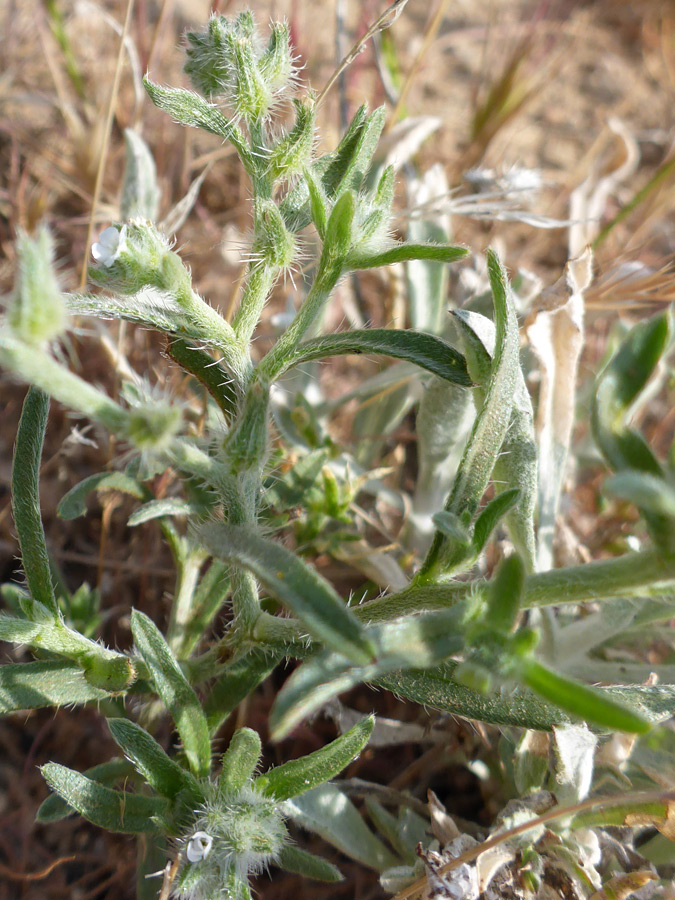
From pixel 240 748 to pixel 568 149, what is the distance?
11.5ft

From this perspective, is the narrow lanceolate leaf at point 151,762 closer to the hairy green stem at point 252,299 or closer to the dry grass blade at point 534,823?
the dry grass blade at point 534,823

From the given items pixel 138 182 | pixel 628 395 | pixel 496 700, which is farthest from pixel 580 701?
pixel 138 182

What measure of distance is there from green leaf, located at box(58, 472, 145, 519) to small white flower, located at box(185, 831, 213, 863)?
0.75 metres

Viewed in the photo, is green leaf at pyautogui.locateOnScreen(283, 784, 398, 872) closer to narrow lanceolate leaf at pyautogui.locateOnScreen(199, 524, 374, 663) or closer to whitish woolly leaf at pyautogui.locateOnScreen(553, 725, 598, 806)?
whitish woolly leaf at pyautogui.locateOnScreen(553, 725, 598, 806)

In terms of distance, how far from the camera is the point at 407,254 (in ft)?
4.65

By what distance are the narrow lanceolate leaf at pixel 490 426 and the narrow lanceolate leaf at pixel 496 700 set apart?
21cm

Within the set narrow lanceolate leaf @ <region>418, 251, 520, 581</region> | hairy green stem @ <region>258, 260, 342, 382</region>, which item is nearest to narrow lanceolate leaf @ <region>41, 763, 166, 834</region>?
narrow lanceolate leaf @ <region>418, 251, 520, 581</region>

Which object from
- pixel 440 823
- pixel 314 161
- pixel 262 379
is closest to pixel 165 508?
pixel 262 379

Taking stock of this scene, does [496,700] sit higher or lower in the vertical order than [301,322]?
lower

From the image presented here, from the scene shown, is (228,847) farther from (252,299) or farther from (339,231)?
(339,231)

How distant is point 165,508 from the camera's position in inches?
61.4

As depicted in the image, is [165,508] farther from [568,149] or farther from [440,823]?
[568,149]

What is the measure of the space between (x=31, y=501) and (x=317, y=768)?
83cm

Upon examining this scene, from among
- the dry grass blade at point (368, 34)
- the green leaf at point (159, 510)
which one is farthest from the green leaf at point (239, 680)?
the dry grass blade at point (368, 34)
